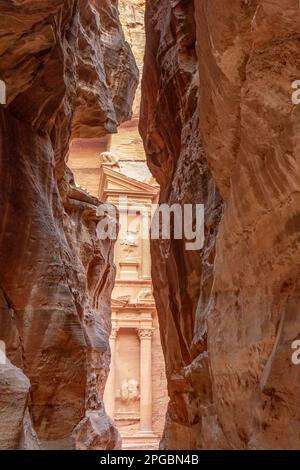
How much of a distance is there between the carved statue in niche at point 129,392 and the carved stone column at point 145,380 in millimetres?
252

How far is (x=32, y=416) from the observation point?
19.6 ft

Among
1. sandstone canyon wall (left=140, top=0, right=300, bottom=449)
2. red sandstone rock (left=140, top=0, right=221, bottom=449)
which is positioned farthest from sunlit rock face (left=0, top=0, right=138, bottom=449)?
sandstone canyon wall (left=140, top=0, right=300, bottom=449)

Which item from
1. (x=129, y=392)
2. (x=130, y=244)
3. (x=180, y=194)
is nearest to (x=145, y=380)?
(x=129, y=392)

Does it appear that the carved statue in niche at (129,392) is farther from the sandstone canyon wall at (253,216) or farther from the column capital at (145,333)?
the sandstone canyon wall at (253,216)

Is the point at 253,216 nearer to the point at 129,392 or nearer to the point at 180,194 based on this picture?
the point at 180,194

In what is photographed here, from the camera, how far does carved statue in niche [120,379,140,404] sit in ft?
61.3

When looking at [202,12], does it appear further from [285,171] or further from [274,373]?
[274,373]

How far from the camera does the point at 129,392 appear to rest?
739 inches

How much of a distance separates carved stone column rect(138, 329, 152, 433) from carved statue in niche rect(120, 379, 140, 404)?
252 millimetres

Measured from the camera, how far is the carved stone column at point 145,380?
18.2 m

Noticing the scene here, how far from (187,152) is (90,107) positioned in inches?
107

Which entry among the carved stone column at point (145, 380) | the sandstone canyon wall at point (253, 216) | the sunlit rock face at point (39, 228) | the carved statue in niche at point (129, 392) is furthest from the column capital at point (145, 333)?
the sandstone canyon wall at point (253, 216)

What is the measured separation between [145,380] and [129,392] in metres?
0.69
